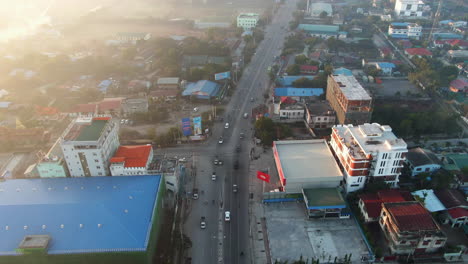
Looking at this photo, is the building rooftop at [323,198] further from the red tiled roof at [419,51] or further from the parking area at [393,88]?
the red tiled roof at [419,51]

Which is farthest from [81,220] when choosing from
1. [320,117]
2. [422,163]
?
[422,163]

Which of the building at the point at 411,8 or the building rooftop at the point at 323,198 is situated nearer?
the building rooftop at the point at 323,198

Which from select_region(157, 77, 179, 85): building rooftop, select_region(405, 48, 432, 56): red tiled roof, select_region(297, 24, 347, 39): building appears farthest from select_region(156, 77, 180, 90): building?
select_region(405, 48, 432, 56): red tiled roof

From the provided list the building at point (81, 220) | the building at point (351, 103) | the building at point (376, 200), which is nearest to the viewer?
the building at point (81, 220)

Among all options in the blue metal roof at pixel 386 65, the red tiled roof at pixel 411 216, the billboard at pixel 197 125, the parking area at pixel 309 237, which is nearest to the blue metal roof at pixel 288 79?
the blue metal roof at pixel 386 65

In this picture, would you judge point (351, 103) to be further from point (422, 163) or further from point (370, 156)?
point (370, 156)

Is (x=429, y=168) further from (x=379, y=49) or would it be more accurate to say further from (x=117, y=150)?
(x=379, y=49)
